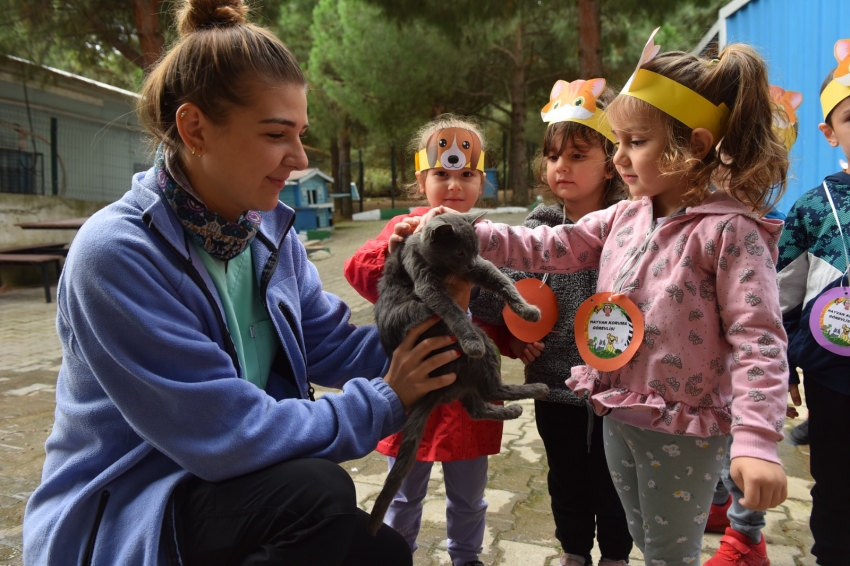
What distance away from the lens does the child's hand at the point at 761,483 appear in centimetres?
158

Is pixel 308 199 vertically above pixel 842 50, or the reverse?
pixel 308 199

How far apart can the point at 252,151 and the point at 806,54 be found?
21.9 ft

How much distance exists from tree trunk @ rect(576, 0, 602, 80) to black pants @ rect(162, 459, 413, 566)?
9756mm

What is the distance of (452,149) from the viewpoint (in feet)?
8.79

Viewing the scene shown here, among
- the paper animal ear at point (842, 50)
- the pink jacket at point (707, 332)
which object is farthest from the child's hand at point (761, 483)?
the paper animal ear at point (842, 50)

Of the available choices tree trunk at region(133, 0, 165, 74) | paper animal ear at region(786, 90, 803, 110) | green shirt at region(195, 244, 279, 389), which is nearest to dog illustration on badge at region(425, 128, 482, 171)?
green shirt at region(195, 244, 279, 389)

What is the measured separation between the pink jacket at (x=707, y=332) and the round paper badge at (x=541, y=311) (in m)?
0.38

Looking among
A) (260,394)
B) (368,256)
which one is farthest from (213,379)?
(368,256)

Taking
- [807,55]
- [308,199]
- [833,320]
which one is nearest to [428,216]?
[833,320]

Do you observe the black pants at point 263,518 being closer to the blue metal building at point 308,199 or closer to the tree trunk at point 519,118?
the blue metal building at point 308,199

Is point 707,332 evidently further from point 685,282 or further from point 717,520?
point 717,520

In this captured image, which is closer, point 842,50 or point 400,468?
point 400,468

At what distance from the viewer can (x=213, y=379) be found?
1598 mm

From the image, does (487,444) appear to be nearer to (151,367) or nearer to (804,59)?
(151,367)
